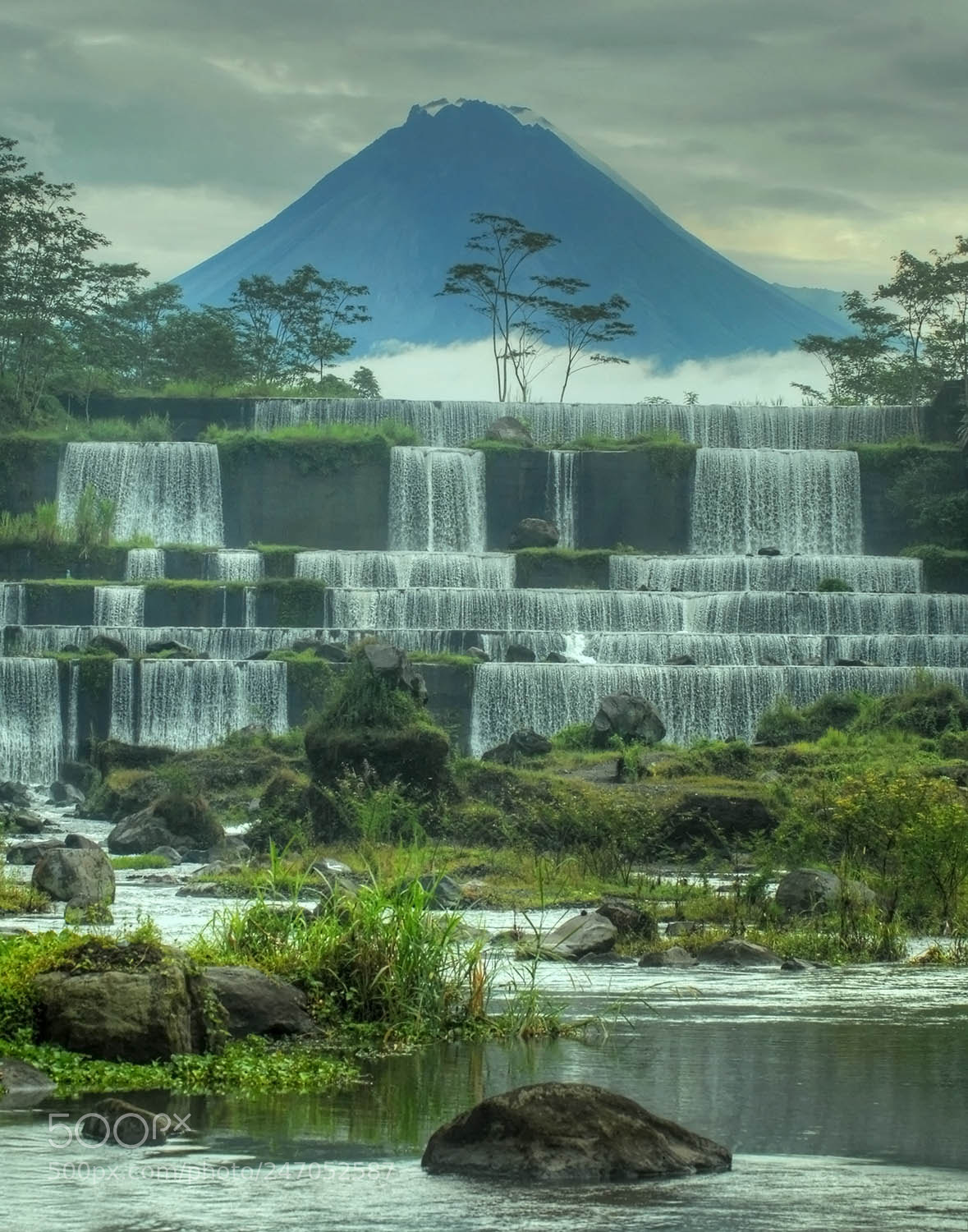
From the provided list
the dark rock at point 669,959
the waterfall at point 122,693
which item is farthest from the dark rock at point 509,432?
the dark rock at point 669,959

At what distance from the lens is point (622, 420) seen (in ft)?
189

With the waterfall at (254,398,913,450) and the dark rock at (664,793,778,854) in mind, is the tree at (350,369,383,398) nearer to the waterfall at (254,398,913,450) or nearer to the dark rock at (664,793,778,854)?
the waterfall at (254,398,913,450)

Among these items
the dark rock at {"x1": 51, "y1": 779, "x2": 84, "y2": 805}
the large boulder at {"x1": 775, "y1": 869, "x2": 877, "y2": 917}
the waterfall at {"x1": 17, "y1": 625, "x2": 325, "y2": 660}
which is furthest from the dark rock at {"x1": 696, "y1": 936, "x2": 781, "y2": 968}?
the waterfall at {"x1": 17, "y1": 625, "x2": 325, "y2": 660}

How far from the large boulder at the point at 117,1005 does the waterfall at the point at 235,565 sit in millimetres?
36418

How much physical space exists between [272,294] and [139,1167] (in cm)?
6950

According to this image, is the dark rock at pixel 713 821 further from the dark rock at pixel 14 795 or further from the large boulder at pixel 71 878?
the dark rock at pixel 14 795

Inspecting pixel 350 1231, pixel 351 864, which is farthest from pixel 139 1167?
pixel 351 864

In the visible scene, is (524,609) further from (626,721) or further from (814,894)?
(814,894)

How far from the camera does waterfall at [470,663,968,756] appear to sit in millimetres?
36719

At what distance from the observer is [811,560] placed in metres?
45.4

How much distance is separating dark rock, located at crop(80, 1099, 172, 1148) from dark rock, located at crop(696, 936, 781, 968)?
714cm

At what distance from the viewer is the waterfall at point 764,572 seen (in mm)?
45156

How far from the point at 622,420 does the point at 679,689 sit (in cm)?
2192

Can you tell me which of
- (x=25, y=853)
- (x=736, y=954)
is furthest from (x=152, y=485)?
(x=736, y=954)
